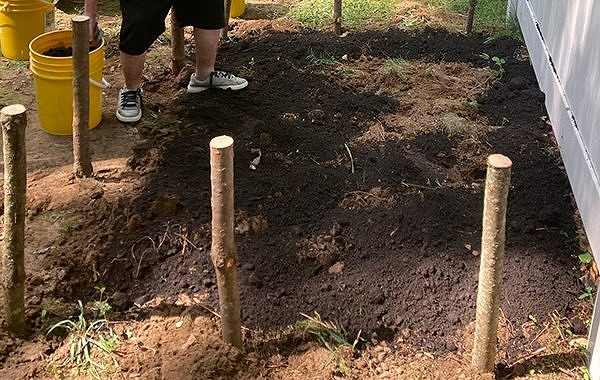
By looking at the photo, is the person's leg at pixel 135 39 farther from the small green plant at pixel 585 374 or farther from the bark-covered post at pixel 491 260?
the small green plant at pixel 585 374

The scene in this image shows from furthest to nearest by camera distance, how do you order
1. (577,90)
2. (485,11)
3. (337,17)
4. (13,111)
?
(485,11)
(337,17)
(577,90)
(13,111)

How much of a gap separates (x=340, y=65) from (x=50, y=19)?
241 centimetres

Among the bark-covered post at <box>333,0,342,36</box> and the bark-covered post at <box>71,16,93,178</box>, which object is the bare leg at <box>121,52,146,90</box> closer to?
the bark-covered post at <box>71,16,93,178</box>

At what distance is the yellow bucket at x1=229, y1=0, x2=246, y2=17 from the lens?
22.7 feet

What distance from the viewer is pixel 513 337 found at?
311 cm

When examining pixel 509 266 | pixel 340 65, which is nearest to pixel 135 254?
pixel 509 266

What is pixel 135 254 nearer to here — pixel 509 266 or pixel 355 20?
pixel 509 266

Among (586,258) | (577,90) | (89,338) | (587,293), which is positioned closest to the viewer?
(89,338)

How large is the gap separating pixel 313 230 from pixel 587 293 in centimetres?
131

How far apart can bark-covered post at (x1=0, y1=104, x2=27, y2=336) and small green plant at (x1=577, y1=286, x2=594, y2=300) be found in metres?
2.42

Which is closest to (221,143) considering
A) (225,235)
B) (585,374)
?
(225,235)

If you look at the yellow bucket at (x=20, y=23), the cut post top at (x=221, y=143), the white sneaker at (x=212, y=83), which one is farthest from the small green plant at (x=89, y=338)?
the yellow bucket at (x=20, y=23)

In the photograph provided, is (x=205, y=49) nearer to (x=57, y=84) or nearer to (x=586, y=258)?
(x=57, y=84)

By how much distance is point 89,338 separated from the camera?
3.09 m
